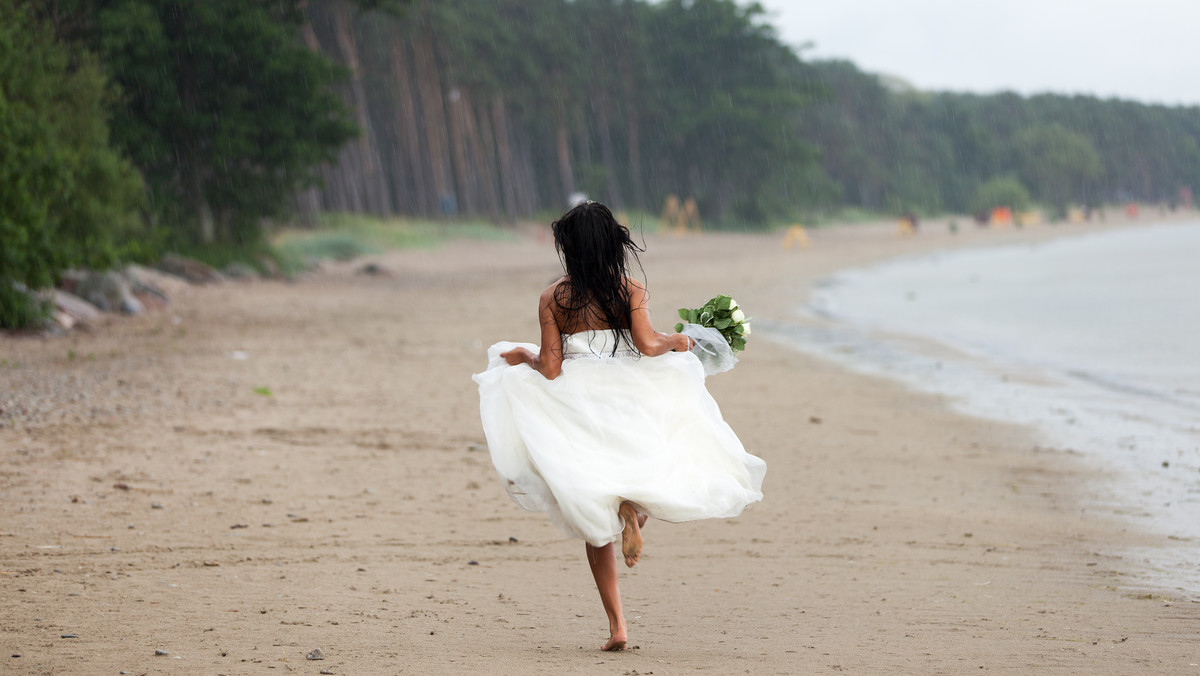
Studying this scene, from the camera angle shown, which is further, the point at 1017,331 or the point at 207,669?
the point at 1017,331

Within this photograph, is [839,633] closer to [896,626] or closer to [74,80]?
[896,626]

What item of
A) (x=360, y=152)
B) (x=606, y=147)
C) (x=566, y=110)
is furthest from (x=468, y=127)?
(x=606, y=147)

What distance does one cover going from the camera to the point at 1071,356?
16.6m

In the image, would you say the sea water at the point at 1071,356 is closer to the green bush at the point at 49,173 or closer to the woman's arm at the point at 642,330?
the woman's arm at the point at 642,330

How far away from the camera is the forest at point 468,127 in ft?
58.0

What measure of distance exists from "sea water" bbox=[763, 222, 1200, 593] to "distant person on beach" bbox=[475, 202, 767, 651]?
2810mm

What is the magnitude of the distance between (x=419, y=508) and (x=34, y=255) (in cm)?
982

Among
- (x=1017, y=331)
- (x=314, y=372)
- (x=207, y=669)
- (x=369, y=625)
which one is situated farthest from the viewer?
(x=1017, y=331)

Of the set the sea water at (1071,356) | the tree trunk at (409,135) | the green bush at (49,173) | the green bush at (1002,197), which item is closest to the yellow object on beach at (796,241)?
the sea water at (1071,356)

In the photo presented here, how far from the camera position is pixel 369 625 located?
456cm

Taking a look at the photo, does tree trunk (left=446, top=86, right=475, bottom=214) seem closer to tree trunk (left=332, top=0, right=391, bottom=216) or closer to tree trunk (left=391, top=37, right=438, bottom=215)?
tree trunk (left=391, top=37, right=438, bottom=215)

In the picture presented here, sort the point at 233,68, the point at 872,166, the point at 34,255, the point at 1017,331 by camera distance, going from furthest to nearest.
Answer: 1. the point at 872,166
2. the point at 233,68
3. the point at 1017,331
4. the point at 34,255

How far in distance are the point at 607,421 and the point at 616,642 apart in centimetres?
88

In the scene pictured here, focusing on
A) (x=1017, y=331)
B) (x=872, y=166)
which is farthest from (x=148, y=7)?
(x=872, y=166)
